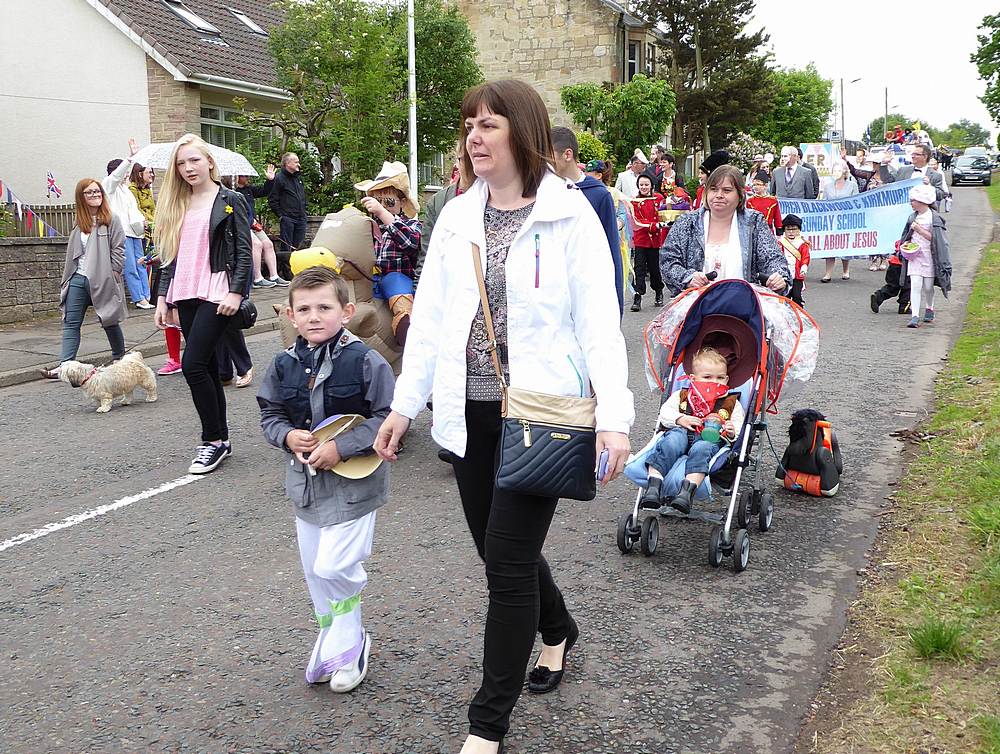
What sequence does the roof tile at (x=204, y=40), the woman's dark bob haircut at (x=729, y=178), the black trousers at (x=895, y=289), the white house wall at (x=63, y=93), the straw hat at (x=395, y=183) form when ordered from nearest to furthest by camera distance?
1. the woman's dark bob haircut at (x=729, y=178)
2. the straw hat at (x=395, y=183)
3. the black trousers at (x=895, y=289)
4. the roof tile at (x=204, y=40)
5. the white house wall at (x=63, y=93)

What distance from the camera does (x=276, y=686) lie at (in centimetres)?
369

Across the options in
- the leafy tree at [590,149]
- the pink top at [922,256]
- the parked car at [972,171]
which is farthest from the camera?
the parked car at [972,171]

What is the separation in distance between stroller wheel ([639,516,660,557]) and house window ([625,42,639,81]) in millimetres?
44964

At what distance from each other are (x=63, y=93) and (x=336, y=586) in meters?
21.6

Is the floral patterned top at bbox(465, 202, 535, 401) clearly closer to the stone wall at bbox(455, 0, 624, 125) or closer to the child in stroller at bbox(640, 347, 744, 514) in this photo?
the child in stroller at bbox(640, 347, 744, 514)

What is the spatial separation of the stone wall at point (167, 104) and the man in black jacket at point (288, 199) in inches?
173

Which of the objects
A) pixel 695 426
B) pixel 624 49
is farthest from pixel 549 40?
pixel 695 426

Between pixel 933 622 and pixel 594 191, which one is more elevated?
pixel 594 191

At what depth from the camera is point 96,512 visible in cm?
590

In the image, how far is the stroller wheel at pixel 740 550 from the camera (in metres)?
4.73

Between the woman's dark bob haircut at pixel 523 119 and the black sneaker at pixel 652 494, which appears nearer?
the woman's dark bob haircut at pixel 523 119

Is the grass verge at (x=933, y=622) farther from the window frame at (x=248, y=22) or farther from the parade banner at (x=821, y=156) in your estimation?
the window frame at (x=248, y=22)

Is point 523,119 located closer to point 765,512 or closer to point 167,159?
point 765,512

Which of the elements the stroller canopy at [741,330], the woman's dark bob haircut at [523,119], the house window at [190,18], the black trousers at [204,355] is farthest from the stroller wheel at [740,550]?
the house window at [190,18]
